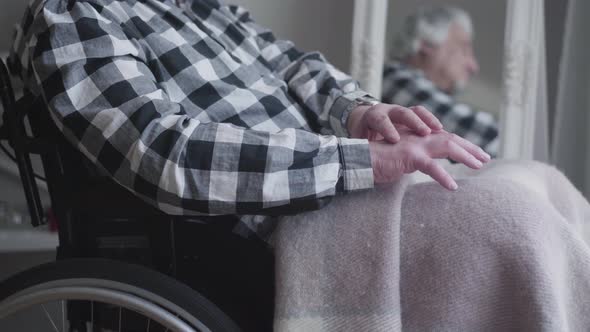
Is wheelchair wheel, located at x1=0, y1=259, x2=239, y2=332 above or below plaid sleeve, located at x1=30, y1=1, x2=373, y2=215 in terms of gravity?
below

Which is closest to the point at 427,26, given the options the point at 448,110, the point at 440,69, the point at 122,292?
the point at 440,69

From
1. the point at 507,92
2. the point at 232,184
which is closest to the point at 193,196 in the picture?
the point at 232,184

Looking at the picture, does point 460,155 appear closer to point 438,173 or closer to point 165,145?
point 438,173

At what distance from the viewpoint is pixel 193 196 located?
0.86 meters

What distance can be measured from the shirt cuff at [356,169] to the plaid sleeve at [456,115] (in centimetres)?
91

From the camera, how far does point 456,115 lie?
5.74ft

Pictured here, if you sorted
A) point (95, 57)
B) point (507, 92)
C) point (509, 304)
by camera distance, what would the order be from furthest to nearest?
point (507, 92), point (95, 57), point (509, 304)

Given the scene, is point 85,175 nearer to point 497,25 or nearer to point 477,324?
point 477,324

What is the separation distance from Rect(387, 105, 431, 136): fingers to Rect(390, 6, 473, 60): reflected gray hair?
2.78 ft

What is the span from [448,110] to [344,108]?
66 cm

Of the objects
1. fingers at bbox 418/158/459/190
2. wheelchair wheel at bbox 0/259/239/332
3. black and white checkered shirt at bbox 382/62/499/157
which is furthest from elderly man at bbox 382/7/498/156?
wheelchair wheel at bbox 0/259/239/332

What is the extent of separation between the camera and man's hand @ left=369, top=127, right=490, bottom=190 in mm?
865

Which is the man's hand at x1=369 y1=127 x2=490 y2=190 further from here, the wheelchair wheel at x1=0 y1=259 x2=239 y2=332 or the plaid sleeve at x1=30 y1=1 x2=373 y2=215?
the wheelchair wheel at x1=0 y1=259 x2=239 y2=332

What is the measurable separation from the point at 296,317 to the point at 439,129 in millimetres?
353
